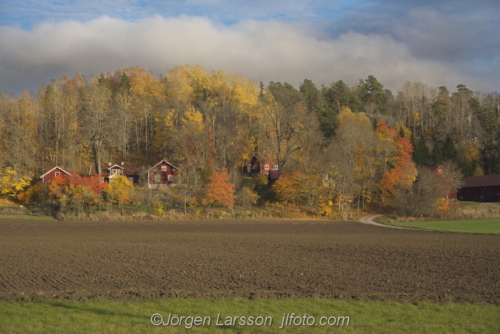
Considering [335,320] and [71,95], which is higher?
[71,95]

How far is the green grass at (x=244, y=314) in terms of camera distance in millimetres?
10969

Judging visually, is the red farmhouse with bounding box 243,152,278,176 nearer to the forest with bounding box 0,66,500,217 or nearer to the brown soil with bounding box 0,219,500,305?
the forest with bounding box 0,66,500,217

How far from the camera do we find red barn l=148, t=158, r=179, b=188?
7369 centimetres

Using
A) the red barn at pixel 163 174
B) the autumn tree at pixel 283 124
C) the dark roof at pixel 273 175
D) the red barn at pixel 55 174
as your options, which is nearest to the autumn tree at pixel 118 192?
the red barn at pixel 163 174

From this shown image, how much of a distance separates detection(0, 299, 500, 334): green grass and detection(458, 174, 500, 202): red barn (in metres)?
74.9

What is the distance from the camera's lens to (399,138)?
77562 mm

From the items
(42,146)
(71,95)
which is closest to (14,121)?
(42,146)

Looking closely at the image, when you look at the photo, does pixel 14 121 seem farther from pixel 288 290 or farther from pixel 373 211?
pixel 288 290

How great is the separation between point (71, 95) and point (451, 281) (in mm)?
85984

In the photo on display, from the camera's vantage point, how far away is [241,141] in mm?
75438

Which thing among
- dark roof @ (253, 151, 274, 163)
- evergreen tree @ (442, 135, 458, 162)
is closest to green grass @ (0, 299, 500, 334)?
dark roof @ (253, 151, 274, 163)

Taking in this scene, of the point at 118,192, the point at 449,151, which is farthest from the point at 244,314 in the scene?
the point at 449,151

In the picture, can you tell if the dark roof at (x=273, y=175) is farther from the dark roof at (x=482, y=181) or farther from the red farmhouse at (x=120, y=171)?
the dark roof at (x=482, y=181)

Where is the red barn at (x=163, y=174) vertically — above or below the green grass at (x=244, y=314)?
above
